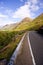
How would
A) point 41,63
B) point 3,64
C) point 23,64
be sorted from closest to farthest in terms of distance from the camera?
1. point 3,64
2. point 23,64
3. point 41,63

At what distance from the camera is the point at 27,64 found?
26.9 feet

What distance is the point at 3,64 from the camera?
238 inches

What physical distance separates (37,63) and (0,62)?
3.09 m

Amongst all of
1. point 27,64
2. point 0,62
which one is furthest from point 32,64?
point 0,62

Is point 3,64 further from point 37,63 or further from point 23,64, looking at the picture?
point 37,63

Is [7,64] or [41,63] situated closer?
[7,64]

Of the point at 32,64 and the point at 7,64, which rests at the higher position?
the point at 7,64

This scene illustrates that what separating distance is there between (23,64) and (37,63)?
1.15m

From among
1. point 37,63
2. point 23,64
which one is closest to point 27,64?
point 23,64

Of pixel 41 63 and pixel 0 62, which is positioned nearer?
pixel 0 62

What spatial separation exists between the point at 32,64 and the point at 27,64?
30 cm

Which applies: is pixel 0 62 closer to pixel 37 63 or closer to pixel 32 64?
pixel 32 64

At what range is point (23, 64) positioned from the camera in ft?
26.2

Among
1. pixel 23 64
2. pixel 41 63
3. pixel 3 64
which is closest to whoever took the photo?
pixel 3 64
